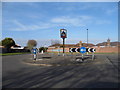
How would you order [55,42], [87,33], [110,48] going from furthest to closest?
[55,42]
[110,48]
[87,33]

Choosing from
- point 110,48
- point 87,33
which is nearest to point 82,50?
point 87,33

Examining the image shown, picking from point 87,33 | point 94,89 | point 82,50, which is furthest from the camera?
point 87,33

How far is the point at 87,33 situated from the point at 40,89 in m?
52.1

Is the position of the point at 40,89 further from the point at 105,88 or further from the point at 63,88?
the point at 105,88

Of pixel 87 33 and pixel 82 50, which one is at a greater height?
pixel 87 33

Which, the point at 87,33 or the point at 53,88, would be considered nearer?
the point at 53,88

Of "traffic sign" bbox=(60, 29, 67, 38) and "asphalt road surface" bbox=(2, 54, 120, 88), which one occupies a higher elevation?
"traffic sign" bbox=(60, 29, 67, 38)

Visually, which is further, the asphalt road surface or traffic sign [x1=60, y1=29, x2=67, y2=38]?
traffic sign [x1=60, y1=29, x2=67, y2=38]

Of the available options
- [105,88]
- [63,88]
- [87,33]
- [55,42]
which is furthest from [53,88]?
[55,42]

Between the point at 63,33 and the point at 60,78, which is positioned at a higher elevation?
the point at 63,33

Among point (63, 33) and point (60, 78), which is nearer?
point (60, 78)

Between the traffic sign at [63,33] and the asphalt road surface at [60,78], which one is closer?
the asphalt road surface at [60,78]

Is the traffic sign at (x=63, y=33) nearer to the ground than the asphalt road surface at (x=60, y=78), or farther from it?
A: farther from it

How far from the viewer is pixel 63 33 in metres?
33.5
